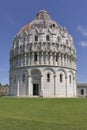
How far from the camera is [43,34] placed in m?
66.5

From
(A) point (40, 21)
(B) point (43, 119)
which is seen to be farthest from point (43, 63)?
(B) point (43, 119)

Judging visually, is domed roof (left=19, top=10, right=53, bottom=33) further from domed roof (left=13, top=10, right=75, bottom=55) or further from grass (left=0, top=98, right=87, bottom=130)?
grass (left=0, top=98, right=87, bottom=130)

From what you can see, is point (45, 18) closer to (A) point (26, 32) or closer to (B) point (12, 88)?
(A) point (26, 32)

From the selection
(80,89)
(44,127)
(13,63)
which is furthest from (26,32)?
(44,127)

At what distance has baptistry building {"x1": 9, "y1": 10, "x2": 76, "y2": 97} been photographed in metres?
63.5

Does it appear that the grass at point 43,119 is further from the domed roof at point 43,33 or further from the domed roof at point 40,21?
the domed roof at point 40,21

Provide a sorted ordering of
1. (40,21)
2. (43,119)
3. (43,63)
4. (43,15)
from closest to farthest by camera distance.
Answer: (43,119), (43,63), (40,21), (43,15)

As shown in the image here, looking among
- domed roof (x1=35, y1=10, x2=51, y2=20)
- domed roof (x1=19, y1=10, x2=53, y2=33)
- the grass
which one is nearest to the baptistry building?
domed roof (x1=19, y1=10, x2=53, y2=33)

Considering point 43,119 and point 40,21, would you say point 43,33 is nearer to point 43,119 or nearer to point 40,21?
point 40,21

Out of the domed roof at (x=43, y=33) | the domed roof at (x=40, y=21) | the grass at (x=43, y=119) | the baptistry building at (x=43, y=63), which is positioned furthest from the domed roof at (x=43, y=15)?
the grass at (x=43, y=119)

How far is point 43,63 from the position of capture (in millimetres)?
63531

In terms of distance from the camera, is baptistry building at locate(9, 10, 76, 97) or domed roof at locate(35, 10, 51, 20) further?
domed roof at locate(35, 10, 51, 20)

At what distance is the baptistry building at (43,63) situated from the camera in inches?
2499

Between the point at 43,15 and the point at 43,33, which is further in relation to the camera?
the point at 43,15
